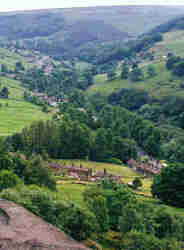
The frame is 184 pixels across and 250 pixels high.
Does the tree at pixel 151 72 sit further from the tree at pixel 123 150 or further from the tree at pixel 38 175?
the tree at pixel 38 175

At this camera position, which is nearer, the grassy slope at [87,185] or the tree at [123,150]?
the grassy slope at [87,185]

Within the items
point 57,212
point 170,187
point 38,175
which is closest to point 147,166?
point 170,187

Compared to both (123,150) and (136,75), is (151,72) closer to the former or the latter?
(136,75)

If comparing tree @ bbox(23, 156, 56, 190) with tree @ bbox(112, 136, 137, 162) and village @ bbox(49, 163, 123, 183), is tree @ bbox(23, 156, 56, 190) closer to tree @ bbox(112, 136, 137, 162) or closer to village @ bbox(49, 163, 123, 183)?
village @ bbox(49, 163, 123, 183)

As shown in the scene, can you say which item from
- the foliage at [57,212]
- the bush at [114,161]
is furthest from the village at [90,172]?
the foliage at [57,212]

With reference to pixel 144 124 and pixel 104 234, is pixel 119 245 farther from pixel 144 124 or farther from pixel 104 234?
pixel 144 124

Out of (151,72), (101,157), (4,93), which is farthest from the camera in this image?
(151,72)
